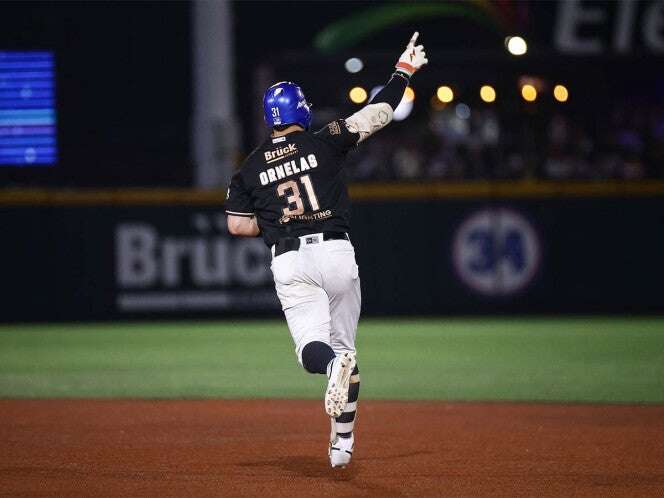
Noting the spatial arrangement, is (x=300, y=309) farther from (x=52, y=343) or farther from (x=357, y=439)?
(x=52, y=343)

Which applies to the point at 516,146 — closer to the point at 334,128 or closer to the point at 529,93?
the point at 529,93

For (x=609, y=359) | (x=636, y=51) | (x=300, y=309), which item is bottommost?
(x=609, y=359)

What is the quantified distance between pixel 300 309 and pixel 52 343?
8.05 meters

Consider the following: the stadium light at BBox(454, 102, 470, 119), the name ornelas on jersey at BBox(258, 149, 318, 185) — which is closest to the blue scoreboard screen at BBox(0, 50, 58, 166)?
the stadium light at BBox(454, 102, 470, 119)

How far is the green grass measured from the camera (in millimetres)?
9953

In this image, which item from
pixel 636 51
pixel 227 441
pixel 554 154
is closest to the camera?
pixel 227 441

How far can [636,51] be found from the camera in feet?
60.5

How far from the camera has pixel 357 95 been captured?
17.8 meters

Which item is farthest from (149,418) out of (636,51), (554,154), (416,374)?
(636,51)

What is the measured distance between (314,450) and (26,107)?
44.4 ft

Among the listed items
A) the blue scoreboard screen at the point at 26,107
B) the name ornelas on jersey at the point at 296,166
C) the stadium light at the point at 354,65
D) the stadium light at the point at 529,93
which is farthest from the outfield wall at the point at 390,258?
the name ornelas on jersey at the point at 296,166

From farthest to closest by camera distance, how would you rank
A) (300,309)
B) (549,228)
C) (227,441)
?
1. (549,228)
2. (227,441)
3. (300,309)

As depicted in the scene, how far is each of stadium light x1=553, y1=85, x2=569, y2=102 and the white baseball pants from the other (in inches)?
482

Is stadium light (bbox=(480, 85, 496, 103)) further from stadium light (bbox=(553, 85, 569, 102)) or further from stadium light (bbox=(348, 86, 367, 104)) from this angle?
stadium light (bbox=(348, 86, 367, 104))
